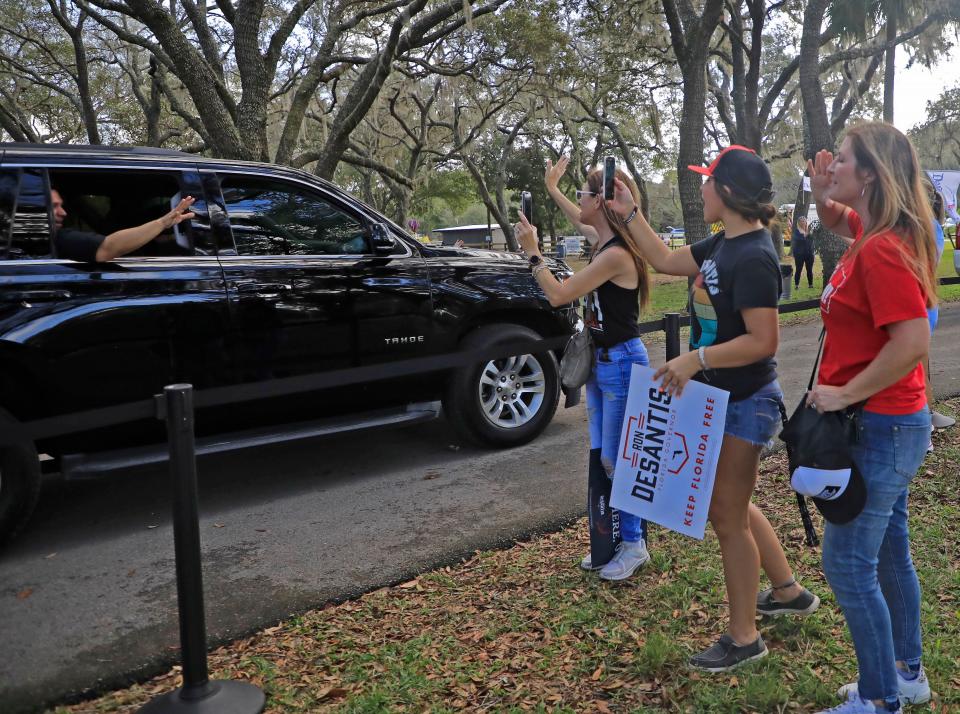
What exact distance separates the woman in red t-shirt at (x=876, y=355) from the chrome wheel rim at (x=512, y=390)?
3.51 meters

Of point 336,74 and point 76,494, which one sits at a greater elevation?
point 336,74

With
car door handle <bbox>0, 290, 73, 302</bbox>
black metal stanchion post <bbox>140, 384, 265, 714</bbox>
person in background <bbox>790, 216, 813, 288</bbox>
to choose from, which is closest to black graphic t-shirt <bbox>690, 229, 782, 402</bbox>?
black metal stanchion post <bbox>140, 384, 265, 714</bbox>

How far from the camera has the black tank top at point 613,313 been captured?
354 cm

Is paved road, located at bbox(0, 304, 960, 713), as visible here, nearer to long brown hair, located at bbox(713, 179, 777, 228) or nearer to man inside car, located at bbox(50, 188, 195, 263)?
man inside car, located at bbox(50, 188, 195, 263)

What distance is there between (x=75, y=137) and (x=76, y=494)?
77.7 feet

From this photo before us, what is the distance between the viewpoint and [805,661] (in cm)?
295

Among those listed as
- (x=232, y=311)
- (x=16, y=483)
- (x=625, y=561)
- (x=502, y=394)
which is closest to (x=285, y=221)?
(x=232, y=311)

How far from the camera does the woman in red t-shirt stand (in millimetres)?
2193

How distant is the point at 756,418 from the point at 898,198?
35.8 inches

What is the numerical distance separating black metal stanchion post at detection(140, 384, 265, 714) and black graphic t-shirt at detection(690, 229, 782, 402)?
1868 mm

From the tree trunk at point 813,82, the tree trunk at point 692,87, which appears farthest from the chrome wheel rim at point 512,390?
the tree trunk at point 813,82

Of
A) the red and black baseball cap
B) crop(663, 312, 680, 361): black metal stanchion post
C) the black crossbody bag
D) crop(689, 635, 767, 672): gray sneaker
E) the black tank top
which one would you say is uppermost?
the red and black baseball cap

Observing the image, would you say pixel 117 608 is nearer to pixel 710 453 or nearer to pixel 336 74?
pixel 710 453

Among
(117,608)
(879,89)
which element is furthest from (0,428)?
(879,89)
